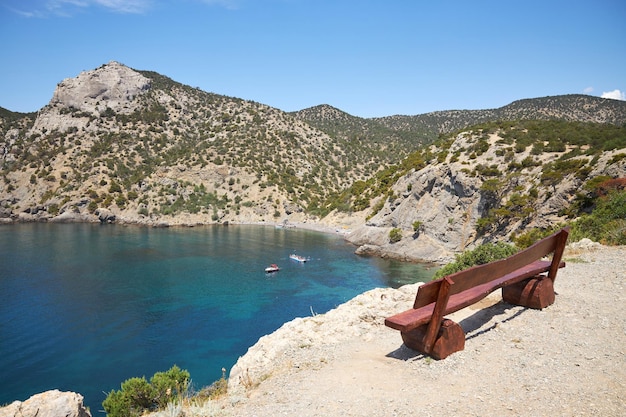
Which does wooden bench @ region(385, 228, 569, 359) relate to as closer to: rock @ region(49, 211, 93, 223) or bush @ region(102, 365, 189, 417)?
bush @ region(102, 365, 189, 417)

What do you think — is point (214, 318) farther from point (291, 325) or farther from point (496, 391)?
point (496, 391)

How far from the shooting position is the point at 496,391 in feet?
18.7

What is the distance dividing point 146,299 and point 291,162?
7054 centimetres

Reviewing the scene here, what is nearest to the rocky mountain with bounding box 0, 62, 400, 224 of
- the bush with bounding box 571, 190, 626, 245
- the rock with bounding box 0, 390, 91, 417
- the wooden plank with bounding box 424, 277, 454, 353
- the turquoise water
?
the turquoise water

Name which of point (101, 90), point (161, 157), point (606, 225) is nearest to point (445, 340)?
point (606, 225)

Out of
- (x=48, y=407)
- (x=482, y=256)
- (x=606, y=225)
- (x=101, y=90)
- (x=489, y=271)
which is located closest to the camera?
(x=489, y=271)

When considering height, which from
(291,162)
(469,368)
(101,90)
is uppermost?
(101,90)

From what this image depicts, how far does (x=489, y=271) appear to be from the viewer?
7.19 metres

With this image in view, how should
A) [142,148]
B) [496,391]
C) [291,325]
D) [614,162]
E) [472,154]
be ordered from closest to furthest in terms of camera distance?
1. [496,391]
2. [291,325]
3. [614,162]
4. [472,154]
5. [142,148]

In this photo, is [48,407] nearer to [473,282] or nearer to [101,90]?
[473,282]

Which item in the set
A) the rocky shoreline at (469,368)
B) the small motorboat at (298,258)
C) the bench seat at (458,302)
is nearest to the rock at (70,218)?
the small motorboat at (298,258)

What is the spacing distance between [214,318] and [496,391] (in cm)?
2519

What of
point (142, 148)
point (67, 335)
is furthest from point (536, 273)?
point (142, 148)

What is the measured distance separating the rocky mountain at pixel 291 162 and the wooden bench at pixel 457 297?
32.6 metres
